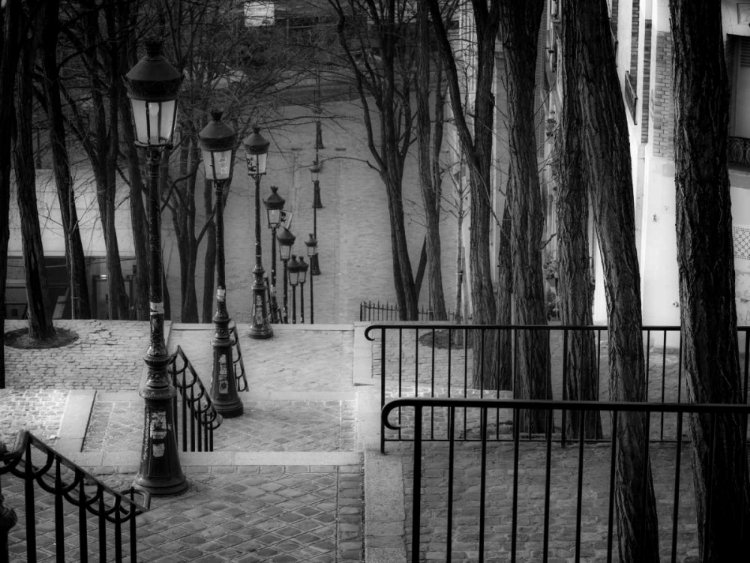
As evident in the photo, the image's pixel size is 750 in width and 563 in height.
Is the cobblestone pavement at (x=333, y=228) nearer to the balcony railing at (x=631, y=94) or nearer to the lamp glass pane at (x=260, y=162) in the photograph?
the balcony railing at (x=631, y=94)

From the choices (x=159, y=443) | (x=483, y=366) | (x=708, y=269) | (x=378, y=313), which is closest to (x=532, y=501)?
(x=708, y=269)

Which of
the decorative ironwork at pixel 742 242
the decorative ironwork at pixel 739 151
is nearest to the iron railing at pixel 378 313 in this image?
the decorative ironwork at pixel 742 242

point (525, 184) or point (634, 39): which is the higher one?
point (634, 39)

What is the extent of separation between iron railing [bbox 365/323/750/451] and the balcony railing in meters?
3.98

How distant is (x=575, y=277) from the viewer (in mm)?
11555

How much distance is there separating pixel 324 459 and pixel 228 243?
3330 centimetres

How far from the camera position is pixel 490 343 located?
52.8 feet

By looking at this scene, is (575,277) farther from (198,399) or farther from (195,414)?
(195,414)

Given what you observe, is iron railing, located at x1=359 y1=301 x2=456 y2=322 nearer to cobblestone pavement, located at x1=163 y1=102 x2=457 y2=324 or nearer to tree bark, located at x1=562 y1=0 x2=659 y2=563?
cobblestone pavement, located at x1=163 y1=102 x2=457 y2=324

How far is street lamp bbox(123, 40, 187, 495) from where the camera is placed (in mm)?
9812

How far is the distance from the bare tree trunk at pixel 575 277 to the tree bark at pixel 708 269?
4.00 metres

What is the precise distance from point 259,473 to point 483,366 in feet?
8.75

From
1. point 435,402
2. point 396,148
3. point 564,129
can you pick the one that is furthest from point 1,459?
point 396,148

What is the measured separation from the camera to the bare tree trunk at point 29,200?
17.3 metres
